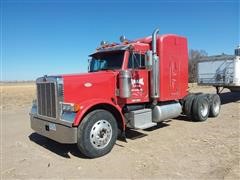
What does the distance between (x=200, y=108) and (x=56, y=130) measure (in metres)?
6.13

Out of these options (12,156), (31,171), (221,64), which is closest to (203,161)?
(31,171)

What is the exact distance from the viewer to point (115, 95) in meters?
7.26

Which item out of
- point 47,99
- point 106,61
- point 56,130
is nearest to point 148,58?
point 106,61

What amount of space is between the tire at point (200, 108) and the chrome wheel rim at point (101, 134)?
4.83 metres

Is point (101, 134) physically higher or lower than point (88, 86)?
lower

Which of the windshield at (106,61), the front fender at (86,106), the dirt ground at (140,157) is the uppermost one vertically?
the windshield at (106,61)

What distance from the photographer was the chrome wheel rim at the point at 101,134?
20.3ft

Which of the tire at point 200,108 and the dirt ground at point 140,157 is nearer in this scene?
the dirt ground at point 140,157

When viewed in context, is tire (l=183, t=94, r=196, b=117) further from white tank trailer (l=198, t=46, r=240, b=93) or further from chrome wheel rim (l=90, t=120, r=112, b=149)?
white tank trailer (l=198, t=46, r=240, b=93)

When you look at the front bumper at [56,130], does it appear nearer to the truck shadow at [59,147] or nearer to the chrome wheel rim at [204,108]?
the truck shadow at [59,147]

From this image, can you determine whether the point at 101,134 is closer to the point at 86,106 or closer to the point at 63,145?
the point at 86,106

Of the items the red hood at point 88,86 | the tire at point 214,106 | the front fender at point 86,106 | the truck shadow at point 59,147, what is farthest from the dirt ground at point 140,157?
the tire at point 214,106

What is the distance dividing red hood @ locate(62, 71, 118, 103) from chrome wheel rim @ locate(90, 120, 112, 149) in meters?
0.72

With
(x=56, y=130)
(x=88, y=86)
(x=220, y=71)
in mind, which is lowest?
(x=56, y=130)
